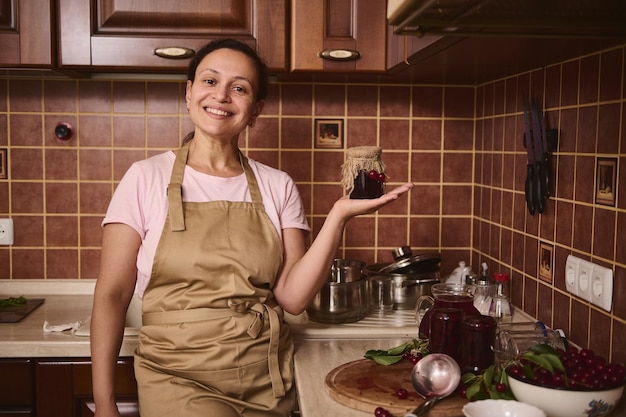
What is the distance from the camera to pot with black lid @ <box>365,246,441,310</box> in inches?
77.3

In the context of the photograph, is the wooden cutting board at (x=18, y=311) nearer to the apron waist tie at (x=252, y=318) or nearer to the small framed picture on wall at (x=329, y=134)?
the apron waist tie at (x=252, y=318)

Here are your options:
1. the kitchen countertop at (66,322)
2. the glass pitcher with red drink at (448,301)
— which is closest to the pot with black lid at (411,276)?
the kitchen countertop at (66,322)

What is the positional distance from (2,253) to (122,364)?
2.42 feet

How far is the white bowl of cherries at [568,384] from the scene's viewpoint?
111 cm

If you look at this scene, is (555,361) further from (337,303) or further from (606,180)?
(337,303)

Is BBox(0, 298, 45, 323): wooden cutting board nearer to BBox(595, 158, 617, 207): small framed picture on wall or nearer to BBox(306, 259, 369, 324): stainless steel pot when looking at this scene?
BBox(306, 259, 369, 324): stainless steel pot

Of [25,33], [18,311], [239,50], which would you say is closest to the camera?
[239,50]

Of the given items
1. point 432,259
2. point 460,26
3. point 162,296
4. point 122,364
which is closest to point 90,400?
point 122,364

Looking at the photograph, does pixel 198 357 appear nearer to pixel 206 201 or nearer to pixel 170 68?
pixel 206 201

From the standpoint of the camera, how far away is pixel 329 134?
2250 millimetres

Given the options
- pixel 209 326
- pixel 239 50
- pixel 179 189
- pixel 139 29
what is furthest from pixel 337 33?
pixel 209 326

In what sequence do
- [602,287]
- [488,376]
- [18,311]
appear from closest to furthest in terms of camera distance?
[488,376]
[602,287]
[18,311]

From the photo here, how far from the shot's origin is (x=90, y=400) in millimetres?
1712

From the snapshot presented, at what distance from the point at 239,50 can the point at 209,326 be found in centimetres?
66
